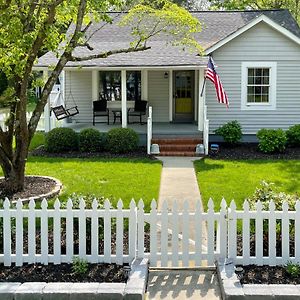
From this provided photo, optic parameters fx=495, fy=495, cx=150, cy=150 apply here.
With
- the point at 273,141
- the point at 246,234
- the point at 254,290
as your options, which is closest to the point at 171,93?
the point at 273,141

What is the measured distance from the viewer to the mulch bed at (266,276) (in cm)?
587

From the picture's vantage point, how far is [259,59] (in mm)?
18797

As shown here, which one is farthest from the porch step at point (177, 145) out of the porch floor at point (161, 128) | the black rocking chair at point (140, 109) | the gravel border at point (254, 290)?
the gravel border at point (254, 290)

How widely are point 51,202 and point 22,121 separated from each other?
1735 millimetres

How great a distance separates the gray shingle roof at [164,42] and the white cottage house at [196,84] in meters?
0.04

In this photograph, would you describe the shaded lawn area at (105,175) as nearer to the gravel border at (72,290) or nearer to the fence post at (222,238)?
the fence post at (222,238)

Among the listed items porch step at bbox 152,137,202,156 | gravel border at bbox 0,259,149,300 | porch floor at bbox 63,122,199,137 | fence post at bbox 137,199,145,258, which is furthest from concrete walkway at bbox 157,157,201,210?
gravel border at bbox 0,259,149,300

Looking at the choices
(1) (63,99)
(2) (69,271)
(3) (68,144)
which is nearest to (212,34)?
(1) (63,99)

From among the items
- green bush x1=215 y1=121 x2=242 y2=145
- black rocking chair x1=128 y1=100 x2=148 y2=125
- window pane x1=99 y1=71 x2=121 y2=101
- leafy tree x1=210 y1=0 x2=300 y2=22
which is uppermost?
leafy tree x1=210 y1=0 x2=300 y2=22

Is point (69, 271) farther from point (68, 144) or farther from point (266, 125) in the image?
point (266, 125)

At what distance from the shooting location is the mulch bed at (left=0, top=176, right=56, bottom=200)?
396 inches

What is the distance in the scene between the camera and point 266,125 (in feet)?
62.7

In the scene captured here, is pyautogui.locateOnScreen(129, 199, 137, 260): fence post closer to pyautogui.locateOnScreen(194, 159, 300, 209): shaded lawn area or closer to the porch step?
pyautogui.locateOnScreen(194, 159, 300, 209): shaded lawn area

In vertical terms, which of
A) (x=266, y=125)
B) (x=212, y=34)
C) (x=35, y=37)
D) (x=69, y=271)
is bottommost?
(x=69, y=271)
